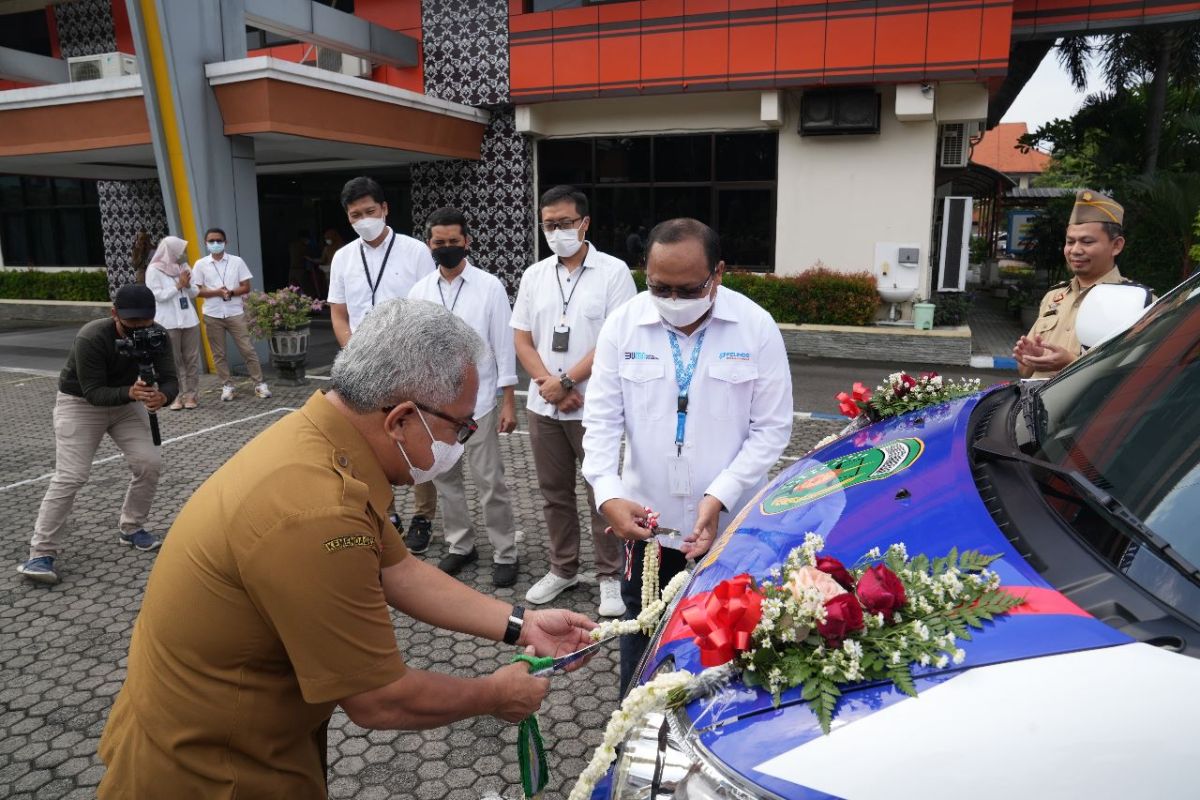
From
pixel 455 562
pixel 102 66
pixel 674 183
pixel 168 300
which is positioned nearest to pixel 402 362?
pixel 455 562

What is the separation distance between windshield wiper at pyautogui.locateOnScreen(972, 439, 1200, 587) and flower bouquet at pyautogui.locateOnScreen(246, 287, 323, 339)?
9622 millimetres

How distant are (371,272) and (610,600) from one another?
283cm

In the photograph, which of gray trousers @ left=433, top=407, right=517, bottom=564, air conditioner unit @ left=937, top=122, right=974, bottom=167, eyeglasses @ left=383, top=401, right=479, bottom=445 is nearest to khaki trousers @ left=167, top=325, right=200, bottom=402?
gray trousers @ left=433, top=407, right=517, bottom=564

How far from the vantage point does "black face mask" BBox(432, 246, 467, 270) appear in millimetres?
4840

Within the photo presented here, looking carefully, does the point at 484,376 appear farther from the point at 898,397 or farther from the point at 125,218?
the point at 125,218

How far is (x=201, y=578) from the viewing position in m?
1.79

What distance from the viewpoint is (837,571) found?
1686mm

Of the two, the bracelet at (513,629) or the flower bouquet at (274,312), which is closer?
the bracelet at (513,629)

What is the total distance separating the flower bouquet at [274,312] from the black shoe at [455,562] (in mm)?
6353

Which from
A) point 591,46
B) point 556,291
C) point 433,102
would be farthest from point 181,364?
point 591,46

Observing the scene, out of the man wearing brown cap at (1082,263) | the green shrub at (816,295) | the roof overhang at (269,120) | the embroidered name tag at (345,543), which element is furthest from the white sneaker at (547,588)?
the roof overhang at (269,120)

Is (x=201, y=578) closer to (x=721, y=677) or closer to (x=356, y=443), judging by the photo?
(x=356, y=443)

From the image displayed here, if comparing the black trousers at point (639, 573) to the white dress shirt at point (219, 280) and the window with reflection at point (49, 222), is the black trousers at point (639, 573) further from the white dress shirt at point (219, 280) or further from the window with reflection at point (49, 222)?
the window with reflection at point (49, 222)

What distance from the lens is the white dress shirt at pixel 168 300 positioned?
376 inches
